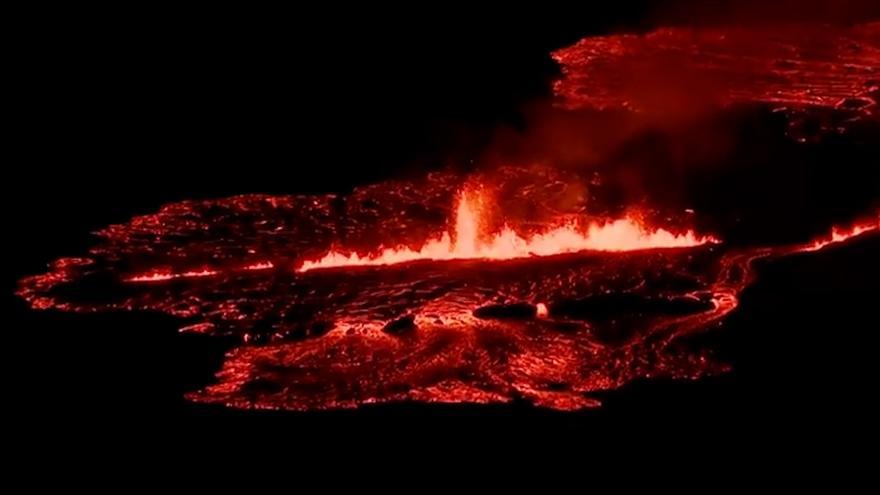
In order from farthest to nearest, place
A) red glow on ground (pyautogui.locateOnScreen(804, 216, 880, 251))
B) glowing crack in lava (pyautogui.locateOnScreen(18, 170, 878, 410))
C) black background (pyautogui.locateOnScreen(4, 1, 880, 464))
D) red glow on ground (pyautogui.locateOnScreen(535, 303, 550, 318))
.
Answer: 1. black background (pyautogui.locateOnScreen(4, 1, 880, 464))
2. red glow on ground (pyautogui.locateOnScreen(804, 216, 880, 251))
3. red glow on ground (pyautogui.locateOnScreen(535, 303, 550, 318))
4. glowing crack in lava (pyautogui.locateOnScreen(18, 170, 878, 410))

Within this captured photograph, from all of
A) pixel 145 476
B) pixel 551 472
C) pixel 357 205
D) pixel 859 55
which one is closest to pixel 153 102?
pixel 357 205

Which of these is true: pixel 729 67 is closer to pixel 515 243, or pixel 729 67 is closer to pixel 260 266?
pixel 515 243

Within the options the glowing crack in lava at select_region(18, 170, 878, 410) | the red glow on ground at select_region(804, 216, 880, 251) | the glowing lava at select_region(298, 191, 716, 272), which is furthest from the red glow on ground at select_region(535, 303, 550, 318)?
the red glow on ground at select_region(804, 216, 880, 251)

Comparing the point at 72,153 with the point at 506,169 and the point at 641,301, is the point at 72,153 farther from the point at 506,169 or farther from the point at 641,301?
the point at 641,301

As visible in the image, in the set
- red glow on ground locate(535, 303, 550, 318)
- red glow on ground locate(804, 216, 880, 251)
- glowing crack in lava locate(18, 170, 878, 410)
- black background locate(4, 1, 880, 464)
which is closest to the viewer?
glowing crack in lava locate(18, 170, 878, 410)

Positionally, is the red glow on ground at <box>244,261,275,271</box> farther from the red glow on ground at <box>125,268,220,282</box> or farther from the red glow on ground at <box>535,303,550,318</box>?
the red glow on ground at <box>535,303,550,318</box>

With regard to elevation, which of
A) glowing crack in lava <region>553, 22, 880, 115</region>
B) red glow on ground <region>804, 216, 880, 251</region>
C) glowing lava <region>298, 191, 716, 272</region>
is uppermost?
glowing crack in lava <region>553, 22, 880, 115</region>

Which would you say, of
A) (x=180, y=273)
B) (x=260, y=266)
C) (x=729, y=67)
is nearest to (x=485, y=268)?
(x=260, y=266)

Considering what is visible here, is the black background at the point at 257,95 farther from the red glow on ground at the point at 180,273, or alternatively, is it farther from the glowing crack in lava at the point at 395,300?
the red glow on ground at the point at 180,273

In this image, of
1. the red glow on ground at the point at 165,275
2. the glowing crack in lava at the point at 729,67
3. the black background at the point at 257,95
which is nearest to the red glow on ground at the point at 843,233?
the black background at the point at 257,95
